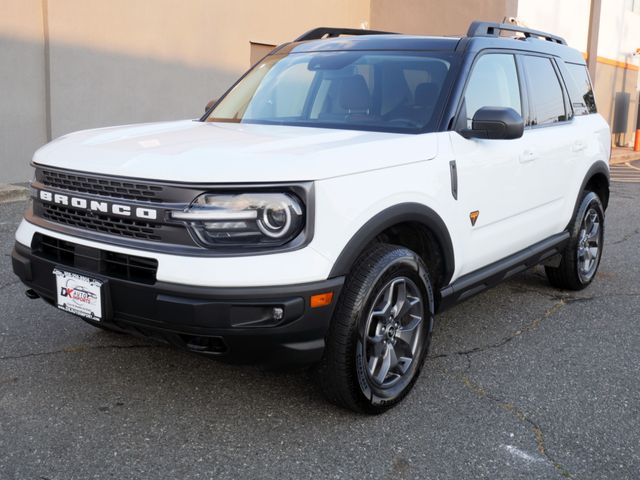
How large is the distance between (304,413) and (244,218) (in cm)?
106

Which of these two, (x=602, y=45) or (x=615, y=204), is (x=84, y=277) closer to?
(x=615, y=204)

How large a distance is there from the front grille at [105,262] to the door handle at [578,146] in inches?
129

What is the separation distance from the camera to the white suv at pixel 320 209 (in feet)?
9.35

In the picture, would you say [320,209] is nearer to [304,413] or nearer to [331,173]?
[331,173]

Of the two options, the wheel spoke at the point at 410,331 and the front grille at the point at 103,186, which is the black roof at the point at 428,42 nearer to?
the wheel spoke at the point at 410,331

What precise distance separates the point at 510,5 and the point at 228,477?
15983 mm

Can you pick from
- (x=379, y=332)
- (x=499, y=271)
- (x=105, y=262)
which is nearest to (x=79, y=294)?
(x=105, y=262)

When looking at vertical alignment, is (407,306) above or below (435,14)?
below

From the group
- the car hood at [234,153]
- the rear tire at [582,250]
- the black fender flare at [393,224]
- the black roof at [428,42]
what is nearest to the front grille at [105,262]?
the car hood at [234,153]

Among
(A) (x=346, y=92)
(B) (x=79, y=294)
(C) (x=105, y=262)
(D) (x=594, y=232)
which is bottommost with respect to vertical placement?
(D) (x=594, y=232)

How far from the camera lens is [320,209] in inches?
114

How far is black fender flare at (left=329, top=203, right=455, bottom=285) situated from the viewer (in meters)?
3.00

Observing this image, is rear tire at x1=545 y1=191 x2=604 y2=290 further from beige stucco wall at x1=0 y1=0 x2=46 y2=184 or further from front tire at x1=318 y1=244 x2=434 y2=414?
beige stucco wall at x1=0 y1=0 x2=46 y2=184

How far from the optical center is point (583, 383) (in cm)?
384
